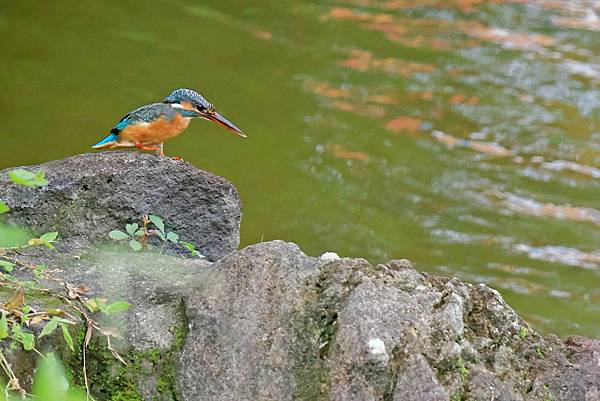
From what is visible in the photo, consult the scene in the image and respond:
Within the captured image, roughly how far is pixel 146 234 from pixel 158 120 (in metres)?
0.47

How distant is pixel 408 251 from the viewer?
5.82m

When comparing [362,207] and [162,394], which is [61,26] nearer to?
[362,207]

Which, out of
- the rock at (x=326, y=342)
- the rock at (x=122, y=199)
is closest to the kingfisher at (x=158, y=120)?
the rock at (x=122, y=199)

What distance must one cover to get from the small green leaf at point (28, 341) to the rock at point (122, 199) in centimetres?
65

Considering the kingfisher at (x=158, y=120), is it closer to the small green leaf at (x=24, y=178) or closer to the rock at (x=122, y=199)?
the rock at (x=122, y=199)

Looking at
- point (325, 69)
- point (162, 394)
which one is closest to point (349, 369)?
point (162, 394)

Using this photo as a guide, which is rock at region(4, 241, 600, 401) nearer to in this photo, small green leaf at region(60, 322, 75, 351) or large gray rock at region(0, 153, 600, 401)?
large gray rock at region(0, 153, 600, 401)

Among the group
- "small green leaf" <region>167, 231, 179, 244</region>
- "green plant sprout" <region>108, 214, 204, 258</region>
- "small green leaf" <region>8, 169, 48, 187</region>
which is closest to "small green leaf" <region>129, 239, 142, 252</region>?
"green plant sprout" <region>108, 214, 204, 258</region>

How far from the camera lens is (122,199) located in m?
2.75

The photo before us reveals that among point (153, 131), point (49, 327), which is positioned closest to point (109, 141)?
point (153, 131)

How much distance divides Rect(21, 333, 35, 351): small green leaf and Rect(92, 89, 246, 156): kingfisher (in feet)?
3.65

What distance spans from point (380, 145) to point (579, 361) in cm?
499

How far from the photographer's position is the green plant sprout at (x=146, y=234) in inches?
101

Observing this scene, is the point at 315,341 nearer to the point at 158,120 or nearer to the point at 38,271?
the point at 38,271
